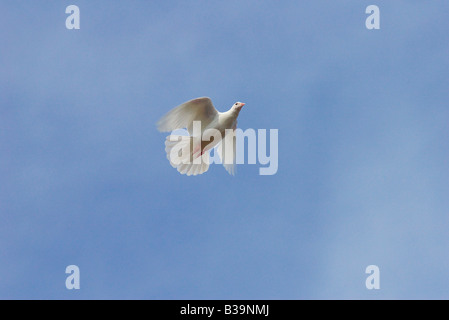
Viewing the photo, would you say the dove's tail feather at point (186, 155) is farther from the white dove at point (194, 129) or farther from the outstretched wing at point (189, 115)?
the outstretched wing at point (189, 115)

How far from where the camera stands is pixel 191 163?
18703 millimetres

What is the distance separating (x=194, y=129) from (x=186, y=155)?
3.40 feet

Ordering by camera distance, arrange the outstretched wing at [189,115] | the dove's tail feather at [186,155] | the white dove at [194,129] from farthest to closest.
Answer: the dove's tail feather at [186,155] → the white dove at [194,129] → the outstretched wing at [189,115]

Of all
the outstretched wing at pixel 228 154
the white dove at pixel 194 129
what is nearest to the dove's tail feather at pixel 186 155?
the white dove at pixel 194 129

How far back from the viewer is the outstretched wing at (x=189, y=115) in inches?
664

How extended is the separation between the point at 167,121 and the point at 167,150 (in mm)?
1539

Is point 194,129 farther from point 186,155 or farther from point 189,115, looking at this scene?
point 186,155

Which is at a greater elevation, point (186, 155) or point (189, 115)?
point (189, 115)

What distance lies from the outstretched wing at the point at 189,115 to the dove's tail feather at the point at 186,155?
1.54 feet

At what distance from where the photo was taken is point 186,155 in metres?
18.1

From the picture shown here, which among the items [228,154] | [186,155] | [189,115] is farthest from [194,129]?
[228,154]
